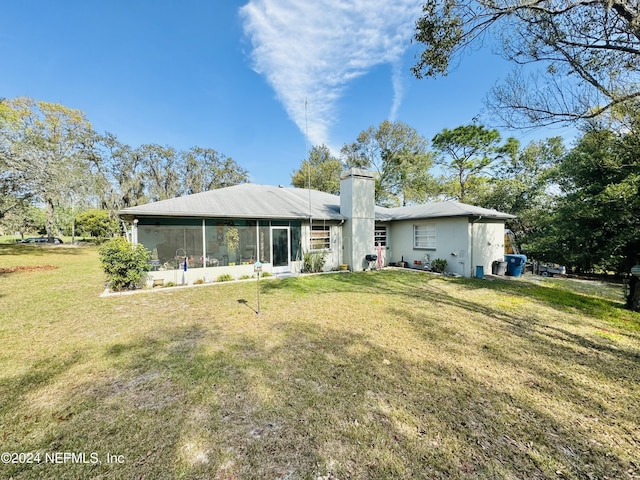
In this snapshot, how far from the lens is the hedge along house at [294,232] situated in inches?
367

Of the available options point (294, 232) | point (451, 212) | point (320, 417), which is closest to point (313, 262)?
point (294, 232)

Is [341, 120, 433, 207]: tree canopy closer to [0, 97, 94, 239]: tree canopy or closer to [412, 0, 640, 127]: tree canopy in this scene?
[412, 0, 640, 127]: tree canopy

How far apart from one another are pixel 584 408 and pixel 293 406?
3.06 metres

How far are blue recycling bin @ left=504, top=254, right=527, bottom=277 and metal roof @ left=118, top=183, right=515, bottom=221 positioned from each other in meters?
1.82

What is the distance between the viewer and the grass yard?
212 centimetres

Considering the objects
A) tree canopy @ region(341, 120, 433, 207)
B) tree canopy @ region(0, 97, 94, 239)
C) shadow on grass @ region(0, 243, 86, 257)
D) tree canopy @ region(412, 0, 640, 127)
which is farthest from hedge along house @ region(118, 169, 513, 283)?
shadow on grass @ region(0, 243, 86, 257)

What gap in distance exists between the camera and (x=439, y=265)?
458 inches

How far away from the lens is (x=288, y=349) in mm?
4168

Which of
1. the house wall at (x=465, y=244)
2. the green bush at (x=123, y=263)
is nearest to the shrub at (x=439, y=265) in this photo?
the house wall at (x=465, y=244)

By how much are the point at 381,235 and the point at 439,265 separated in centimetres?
354

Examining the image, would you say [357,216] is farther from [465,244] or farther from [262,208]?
[465,244]

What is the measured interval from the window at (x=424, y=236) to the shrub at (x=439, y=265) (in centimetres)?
84

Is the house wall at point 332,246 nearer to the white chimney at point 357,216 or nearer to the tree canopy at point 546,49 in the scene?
the white chimney at point 357,216

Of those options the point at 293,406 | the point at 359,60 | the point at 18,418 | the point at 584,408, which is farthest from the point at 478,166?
the point at 18,418
